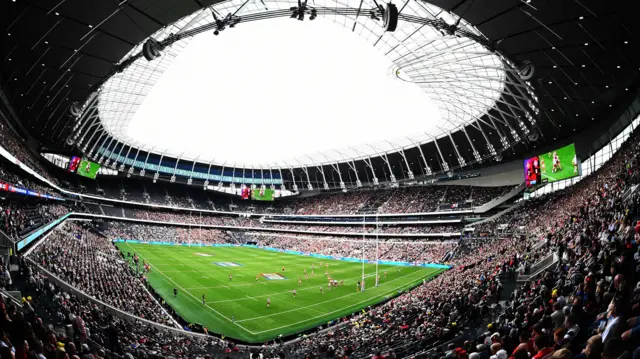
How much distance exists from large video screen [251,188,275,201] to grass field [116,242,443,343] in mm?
34292

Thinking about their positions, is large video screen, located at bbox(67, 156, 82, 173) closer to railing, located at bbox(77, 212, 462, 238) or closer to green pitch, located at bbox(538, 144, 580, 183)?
railing, located at bbox(77, 212, 462, 238)

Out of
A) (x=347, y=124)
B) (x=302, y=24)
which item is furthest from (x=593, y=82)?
(x=347, y=124)

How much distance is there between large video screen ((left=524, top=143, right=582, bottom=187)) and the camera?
40.1 meters

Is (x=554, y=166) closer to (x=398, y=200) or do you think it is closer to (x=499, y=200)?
(x=499, y=200)

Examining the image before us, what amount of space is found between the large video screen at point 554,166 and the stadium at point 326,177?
23 cm

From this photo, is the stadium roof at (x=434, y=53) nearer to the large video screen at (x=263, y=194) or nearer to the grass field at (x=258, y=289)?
the grass field at (x=258, y=289)

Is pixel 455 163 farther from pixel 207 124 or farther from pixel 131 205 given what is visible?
pixel 131 205

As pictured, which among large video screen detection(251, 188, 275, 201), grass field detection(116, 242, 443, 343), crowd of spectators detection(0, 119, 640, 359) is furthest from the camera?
large video screen detection(251, 188, 275, 201)

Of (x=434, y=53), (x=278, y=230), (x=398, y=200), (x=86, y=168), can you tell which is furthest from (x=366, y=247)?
(x=86, y=168)

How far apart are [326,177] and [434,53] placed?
57.1 metres

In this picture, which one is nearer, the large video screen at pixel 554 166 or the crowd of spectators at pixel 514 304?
the crowd of spectators at pixel 514 304

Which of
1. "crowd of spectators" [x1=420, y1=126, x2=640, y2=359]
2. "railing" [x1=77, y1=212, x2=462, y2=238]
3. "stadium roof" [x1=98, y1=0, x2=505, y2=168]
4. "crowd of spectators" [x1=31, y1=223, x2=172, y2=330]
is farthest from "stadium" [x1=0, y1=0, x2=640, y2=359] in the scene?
"railing" [x1=77, y1=212, x2=462, y2=238]

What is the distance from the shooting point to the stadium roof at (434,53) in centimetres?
2183

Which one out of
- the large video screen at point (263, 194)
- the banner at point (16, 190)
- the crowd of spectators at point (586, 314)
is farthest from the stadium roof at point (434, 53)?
the large video screen at point (263, 194)
